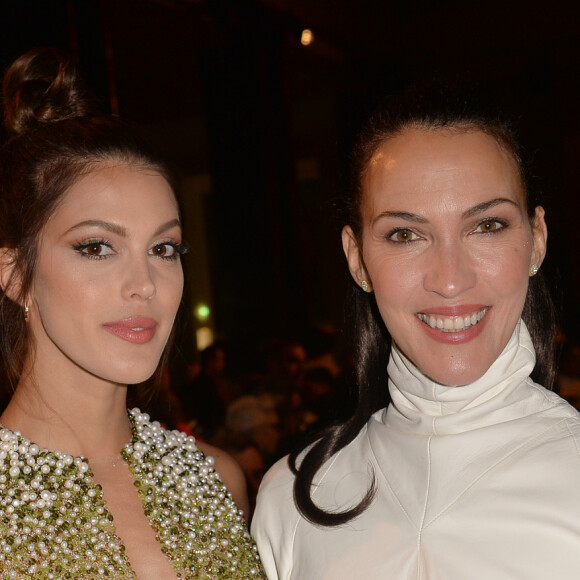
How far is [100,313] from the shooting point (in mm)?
1915

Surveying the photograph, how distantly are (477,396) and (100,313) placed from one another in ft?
2.95

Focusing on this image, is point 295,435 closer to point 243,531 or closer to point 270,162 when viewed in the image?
point 243,531

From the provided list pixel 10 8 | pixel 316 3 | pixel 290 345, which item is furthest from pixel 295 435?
pixel 316 3

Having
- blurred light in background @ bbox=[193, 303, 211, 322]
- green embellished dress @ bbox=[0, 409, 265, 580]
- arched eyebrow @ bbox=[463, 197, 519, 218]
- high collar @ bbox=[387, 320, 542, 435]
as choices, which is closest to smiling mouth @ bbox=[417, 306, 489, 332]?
high collar @ bbox=[387, 320, 542, 435]

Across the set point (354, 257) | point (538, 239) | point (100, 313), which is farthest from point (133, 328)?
point (538, 239)

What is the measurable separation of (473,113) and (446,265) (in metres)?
0.39

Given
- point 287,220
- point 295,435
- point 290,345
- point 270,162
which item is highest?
point 270,162

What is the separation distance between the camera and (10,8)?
13.6 feet

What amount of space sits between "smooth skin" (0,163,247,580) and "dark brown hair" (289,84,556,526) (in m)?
0.45

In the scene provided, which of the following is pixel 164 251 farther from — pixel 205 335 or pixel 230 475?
pixel 205 335

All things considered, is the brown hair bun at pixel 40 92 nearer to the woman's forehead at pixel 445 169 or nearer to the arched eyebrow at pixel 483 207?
the woman's forehead at pixel 445 169

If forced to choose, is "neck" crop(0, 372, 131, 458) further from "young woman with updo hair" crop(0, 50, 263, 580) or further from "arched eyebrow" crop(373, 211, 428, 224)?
"arched eyebrow" crop(373, 211, 428, 224)

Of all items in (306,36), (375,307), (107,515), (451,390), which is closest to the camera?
(451,390)

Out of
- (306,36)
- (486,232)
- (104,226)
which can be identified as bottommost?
(486,232)
